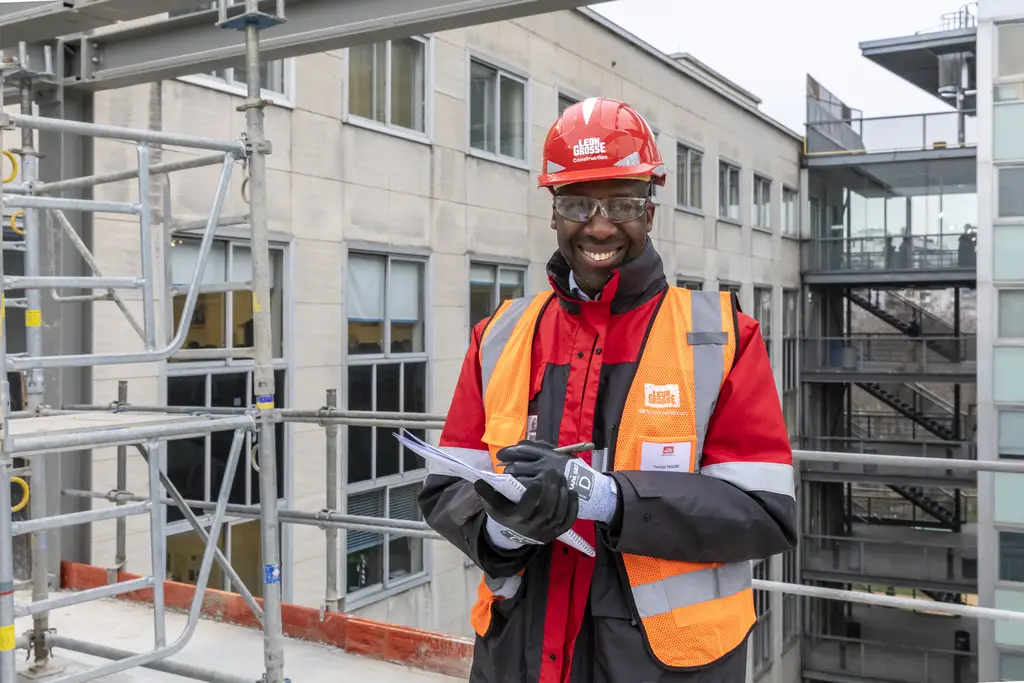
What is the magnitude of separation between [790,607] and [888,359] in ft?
A: 25.7

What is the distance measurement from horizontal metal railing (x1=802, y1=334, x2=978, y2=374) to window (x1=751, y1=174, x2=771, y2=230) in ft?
13.5

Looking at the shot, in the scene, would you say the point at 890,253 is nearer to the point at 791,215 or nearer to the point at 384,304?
the point at 791,215

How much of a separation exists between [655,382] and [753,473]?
A: 0.29 metres

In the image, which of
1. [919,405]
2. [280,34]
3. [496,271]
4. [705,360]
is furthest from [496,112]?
[919,405]

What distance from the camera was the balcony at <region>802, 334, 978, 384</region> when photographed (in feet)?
86.3

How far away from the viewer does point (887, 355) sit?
2836 cm

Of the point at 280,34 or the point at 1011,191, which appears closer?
the point at 280,34

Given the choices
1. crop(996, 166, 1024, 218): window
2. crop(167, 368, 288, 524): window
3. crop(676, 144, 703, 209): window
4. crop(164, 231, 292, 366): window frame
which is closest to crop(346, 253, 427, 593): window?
crop(164, 231, 292, 366): window frame

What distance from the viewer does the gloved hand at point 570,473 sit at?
1.83m

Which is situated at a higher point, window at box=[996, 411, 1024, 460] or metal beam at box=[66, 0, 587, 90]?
metal beam at box=[66, 0, 587, 90]

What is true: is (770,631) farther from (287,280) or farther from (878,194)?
(287,280)

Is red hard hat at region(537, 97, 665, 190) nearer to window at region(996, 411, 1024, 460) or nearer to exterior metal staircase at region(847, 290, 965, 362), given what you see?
window at region(996, 411, 1024, 460)

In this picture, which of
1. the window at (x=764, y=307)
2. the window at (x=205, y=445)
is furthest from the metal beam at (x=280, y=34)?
the window at (x=764, y=307)

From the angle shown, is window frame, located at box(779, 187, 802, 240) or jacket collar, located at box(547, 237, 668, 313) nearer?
jacket collar, located at box(547, 237, 668, 313)
